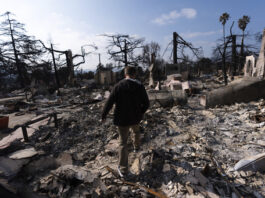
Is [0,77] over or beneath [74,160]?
over

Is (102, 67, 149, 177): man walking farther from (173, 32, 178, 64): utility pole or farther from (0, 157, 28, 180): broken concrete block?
(173, 32, 178, 64): utility pole

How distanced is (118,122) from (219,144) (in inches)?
99.7

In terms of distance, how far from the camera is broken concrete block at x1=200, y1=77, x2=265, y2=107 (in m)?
5.95

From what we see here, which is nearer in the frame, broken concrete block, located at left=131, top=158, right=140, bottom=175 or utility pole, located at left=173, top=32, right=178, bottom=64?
broken concrete block, located at left=131, top=158, right=140, bottom=175

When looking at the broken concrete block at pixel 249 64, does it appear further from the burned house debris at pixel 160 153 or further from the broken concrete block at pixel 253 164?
the broken concrete block at pixel 253 164

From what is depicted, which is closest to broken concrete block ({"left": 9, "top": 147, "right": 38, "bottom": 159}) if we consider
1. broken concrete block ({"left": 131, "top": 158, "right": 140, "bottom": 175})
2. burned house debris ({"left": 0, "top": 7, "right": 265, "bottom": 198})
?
burned house debris ({"left": 0, "top": 7, "right": 265, "bottom": 198})

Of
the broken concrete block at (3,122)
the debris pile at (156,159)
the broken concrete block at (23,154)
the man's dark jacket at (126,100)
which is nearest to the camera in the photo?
the debris pile at (156,159)

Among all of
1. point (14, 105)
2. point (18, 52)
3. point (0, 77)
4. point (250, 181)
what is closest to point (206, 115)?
point (250, 181)

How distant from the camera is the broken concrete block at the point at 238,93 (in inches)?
234

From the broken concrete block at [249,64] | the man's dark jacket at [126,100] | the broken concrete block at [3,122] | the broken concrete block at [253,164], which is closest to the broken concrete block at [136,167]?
the man's dark jacket at [126,100]

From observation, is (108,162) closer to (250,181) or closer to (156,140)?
(156,140)

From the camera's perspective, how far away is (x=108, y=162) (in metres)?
3.14

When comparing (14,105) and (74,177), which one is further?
(14,105)

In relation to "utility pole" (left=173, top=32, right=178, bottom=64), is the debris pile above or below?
below
